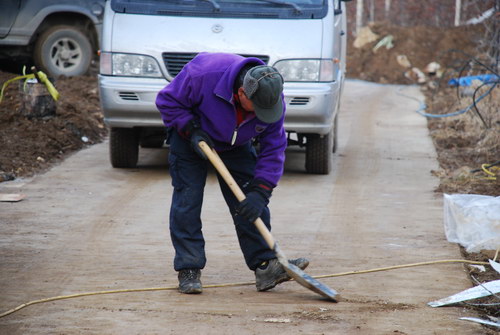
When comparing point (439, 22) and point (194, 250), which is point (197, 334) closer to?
point (194, 250)

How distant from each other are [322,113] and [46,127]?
3804mm

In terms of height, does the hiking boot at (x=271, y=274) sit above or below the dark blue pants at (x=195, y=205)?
below

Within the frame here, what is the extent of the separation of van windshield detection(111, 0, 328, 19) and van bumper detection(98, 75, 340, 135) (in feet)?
2.31

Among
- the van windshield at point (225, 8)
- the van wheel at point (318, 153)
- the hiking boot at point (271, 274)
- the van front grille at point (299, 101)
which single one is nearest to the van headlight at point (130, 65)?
the van windshield at point (225, 8)

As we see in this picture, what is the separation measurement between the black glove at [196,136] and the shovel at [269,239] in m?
0.02

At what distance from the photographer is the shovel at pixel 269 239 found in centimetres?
454

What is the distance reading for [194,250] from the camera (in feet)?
15.5

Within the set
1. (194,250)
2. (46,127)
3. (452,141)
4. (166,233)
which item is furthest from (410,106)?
(194,250)

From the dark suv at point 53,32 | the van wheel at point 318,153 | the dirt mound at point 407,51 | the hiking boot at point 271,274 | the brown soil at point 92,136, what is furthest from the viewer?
the dirt mound at point 407,51

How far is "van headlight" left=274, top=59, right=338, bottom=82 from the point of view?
7.91 metres

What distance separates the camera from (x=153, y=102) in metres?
7.88

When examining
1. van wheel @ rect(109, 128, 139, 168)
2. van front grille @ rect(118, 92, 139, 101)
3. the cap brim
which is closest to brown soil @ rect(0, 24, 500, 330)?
van wheel @ rect(109, 128, 139, 168)

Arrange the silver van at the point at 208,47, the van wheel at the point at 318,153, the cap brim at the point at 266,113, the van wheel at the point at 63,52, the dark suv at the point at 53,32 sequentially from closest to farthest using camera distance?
the cap brim at the point at 266,113
the silver van at the point at 208,47
the van wheel at the point at 318,153
the dark suv at the point at 53,32
the van wheel at the point at 63,52

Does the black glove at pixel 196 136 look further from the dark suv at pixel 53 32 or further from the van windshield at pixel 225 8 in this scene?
the dark suv at pixel 53 32
